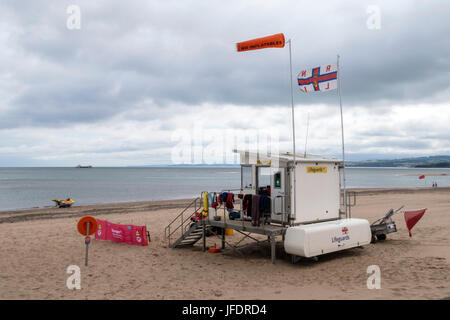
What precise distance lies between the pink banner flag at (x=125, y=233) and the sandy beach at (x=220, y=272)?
405 millimetres

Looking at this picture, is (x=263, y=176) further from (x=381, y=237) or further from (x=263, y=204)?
(x=381, y=237)

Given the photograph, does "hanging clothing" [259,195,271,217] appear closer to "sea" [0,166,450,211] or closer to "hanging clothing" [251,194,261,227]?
"hanging clothing" [251,194,261,227]

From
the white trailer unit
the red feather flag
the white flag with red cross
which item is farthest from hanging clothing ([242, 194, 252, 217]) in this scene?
the red feather flag

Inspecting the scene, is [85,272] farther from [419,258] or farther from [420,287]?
[419,258]

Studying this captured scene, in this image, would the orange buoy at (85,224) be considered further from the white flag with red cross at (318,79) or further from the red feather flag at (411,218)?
the red feather flag at (411,218)

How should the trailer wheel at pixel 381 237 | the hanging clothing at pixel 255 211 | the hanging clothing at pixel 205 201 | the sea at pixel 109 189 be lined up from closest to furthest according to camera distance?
the hanging clothing at pixel 255 211
the hanging clothing at pixel 205 201
the trailer wheel at pixel 381 237
the sea at pixel 109 189

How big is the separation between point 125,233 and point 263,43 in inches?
382

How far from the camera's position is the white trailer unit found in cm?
1023

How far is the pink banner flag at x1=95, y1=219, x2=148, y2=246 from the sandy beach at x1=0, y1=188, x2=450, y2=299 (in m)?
0.41

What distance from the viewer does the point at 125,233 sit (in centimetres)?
1500

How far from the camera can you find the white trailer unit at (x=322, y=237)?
10.2 m

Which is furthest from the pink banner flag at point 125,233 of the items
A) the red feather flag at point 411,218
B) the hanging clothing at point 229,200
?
the red feather flag at point 411,218
